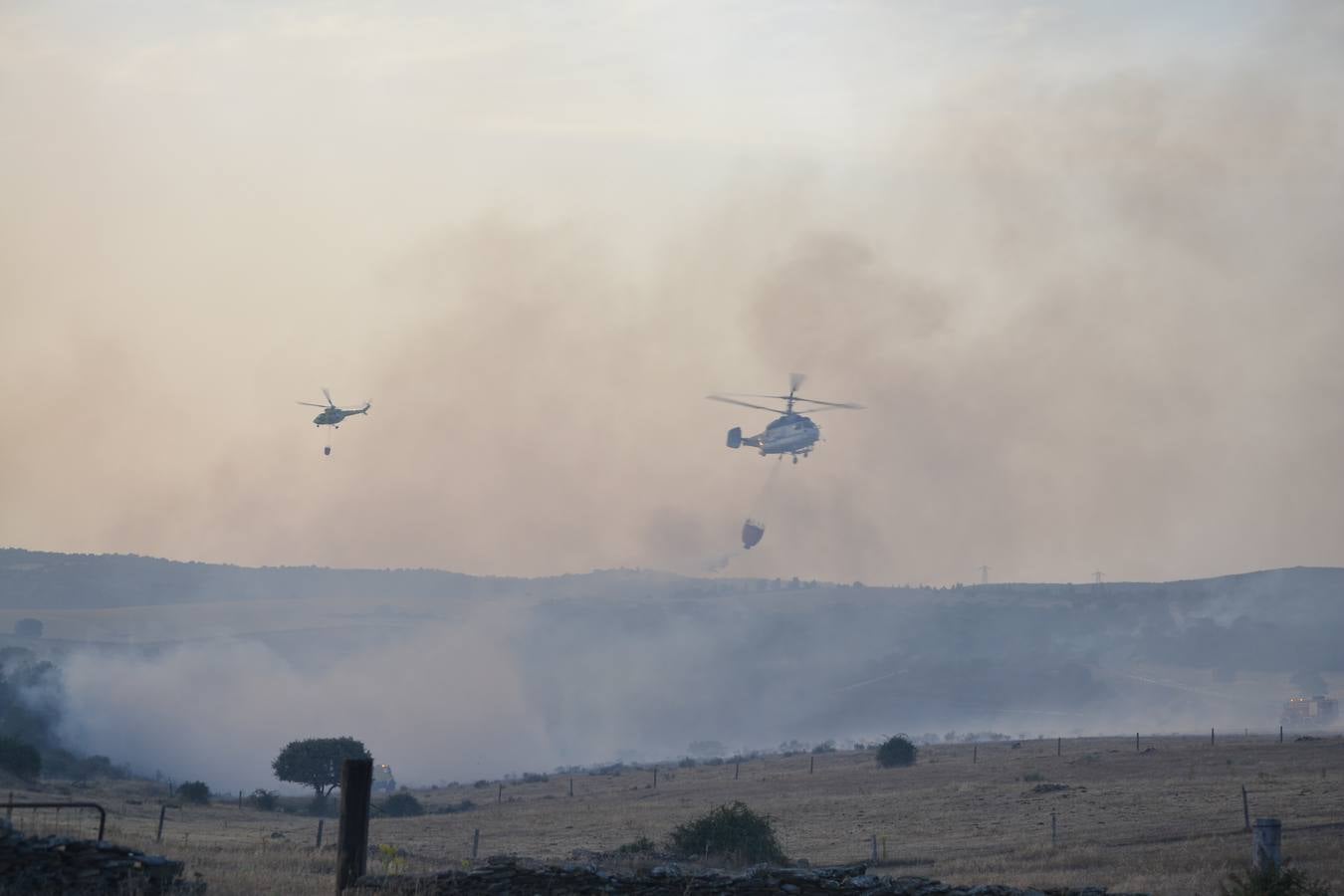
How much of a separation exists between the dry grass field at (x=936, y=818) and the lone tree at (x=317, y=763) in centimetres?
985

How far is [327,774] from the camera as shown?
110 metres

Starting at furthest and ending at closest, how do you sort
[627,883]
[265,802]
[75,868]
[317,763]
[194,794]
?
[317,763] < [265,802] < [194,794] < [627,883] < [75,868]

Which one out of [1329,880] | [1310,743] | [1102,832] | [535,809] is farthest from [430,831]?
[1310,743]

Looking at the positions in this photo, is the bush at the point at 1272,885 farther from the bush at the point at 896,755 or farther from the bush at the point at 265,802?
the bush at the point at 265,802

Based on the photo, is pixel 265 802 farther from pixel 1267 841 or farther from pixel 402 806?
pixel 1267 841

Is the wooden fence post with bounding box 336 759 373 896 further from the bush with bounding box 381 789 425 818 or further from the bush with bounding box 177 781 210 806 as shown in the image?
the bush with bounding box 177 781 210 806

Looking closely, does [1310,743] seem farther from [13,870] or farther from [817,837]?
[13,870]

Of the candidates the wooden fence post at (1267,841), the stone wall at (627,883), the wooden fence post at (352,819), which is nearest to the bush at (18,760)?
the wooden fence post at (352,819)

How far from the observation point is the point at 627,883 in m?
24.1

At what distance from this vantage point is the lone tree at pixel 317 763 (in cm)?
10925

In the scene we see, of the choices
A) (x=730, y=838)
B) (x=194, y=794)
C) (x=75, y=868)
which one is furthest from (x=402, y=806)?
(x=75, y=868)

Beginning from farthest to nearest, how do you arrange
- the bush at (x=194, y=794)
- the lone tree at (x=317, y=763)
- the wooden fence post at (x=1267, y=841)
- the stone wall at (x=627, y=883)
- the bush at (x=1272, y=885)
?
the lone tree at (x=317, y=763), the bush at (x=194, y=794), the wooden fence post at (x=1267, y=841), the bush at (x=1272, y=885), the stone wall at (x=627, y=883)

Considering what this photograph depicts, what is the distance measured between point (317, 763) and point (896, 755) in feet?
140

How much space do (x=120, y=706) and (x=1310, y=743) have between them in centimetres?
15678
